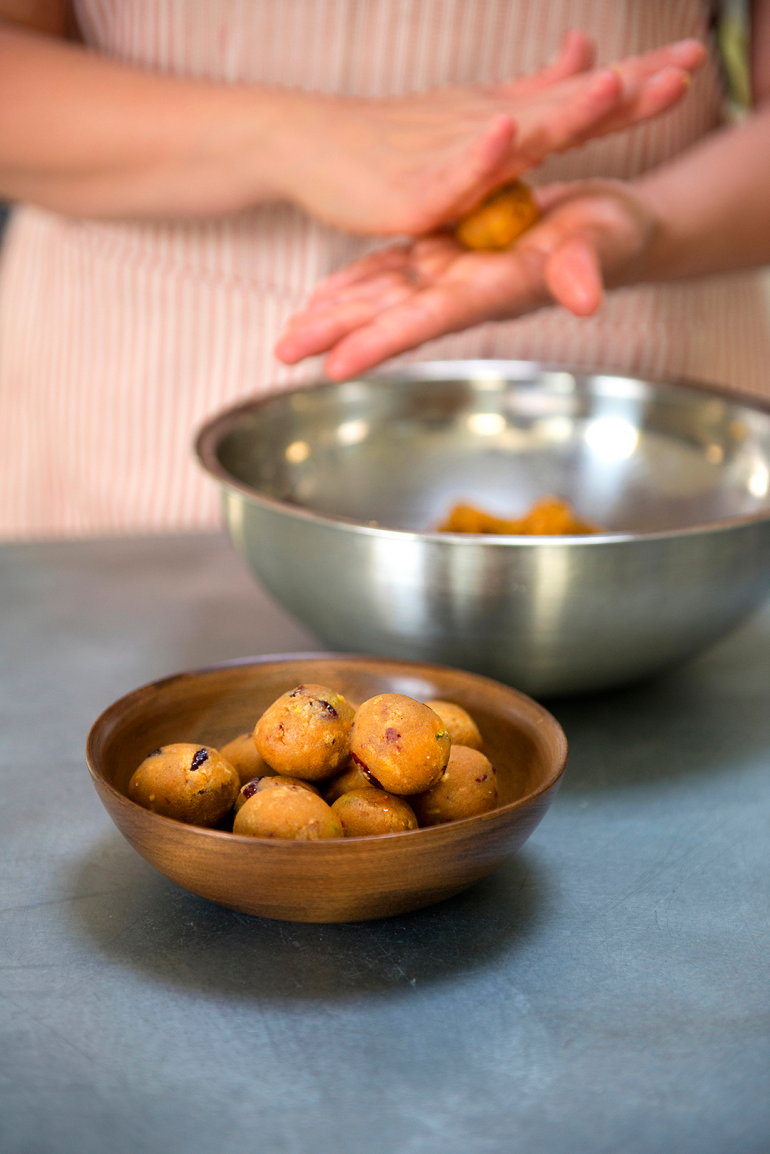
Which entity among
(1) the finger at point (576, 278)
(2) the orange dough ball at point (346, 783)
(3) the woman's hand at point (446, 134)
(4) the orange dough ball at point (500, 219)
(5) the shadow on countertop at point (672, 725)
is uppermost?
(3) the woman's hand at point (446, 134)

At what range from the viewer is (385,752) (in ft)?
1.64

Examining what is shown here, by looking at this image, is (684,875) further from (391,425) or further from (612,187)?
(612,187)

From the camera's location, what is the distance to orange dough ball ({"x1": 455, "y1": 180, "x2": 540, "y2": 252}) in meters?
0.88

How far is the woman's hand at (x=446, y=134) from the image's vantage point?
831 mm

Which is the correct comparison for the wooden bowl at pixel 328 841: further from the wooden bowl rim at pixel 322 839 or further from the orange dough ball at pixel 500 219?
the orange dough ball at pixel 500 219

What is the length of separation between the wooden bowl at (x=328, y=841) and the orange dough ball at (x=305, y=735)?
0.23 ft

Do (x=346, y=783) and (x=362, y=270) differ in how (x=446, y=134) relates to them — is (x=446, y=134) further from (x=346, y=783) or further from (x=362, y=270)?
(x=346, y=783)

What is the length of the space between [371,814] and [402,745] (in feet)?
0.11

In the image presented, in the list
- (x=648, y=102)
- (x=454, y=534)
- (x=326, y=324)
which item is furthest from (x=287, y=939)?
(x=648, y=102)

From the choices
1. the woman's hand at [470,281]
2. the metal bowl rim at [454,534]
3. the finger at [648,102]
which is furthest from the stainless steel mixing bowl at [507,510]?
the finger at [648,102]

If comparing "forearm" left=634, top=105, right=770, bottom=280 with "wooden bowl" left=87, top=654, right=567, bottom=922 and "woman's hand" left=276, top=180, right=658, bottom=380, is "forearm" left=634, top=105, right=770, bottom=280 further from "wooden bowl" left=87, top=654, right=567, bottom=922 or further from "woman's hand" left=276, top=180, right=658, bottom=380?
"wooden bowl" left=87, top=654, right=567, bottom=922

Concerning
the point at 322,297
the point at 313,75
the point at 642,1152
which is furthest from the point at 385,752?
the point at 313,75

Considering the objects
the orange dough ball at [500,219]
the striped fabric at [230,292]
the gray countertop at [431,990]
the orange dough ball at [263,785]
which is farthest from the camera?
the striped fabric at [230,292]

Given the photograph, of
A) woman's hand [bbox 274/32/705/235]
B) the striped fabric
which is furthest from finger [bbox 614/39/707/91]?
the striped fabric
